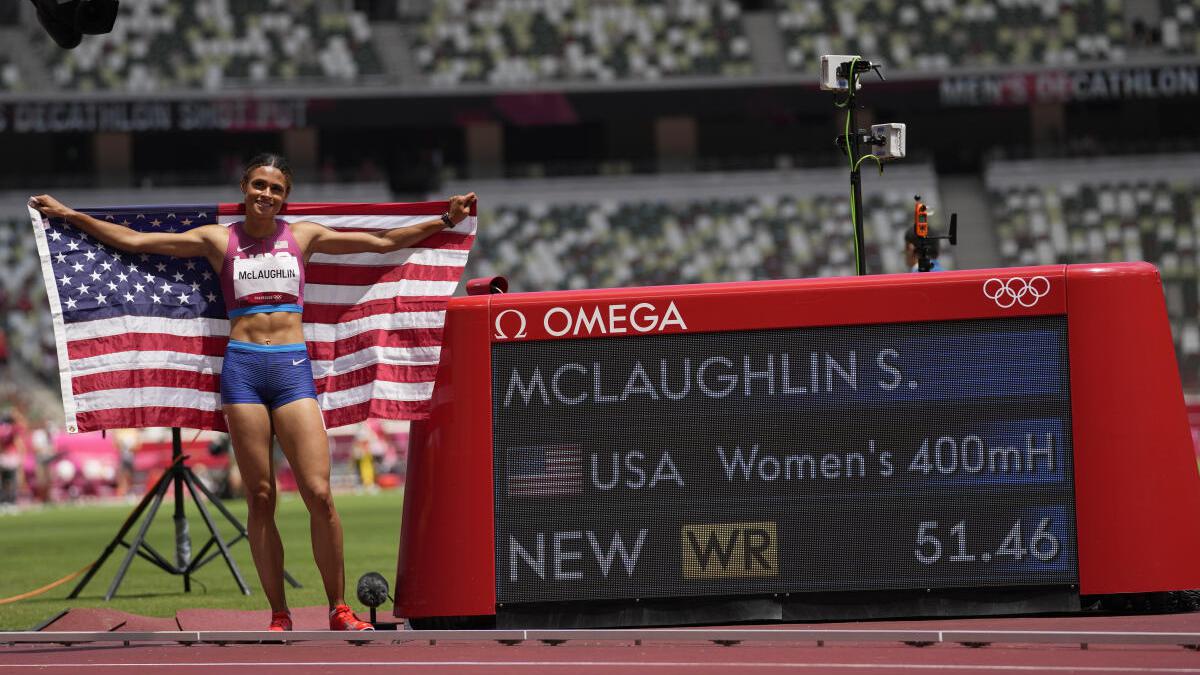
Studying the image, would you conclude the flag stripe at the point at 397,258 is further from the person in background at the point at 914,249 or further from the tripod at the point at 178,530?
the tripod at the point at 178,530

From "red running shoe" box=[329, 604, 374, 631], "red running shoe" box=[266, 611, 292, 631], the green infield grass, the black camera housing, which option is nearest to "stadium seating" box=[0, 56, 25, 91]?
the green infield grass

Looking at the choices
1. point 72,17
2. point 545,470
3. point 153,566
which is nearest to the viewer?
point 545,470

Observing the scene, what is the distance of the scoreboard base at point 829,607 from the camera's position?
6.70 meters

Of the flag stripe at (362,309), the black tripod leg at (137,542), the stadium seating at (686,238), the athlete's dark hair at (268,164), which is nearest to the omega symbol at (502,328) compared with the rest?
the flag stripe at (362,309)

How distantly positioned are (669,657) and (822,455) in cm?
120

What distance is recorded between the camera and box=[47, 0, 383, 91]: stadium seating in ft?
133

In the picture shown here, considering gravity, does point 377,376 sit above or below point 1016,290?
below

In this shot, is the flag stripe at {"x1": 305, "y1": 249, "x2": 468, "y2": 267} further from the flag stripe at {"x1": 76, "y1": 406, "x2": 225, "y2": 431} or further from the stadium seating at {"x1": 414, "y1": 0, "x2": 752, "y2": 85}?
the stadium seating at {"x1": 414, "y1": 0, "x2": 752, "y2": 85}

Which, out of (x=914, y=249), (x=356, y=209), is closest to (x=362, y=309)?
(x=356, y=209)

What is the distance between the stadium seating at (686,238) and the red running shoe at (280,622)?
3127cm

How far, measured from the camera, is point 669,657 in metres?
6.05

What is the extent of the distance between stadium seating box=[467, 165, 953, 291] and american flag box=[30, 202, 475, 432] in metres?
30.8

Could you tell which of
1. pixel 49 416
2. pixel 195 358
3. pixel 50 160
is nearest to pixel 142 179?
pixel 50 160

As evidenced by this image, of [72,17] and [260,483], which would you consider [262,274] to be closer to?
[260,483]
